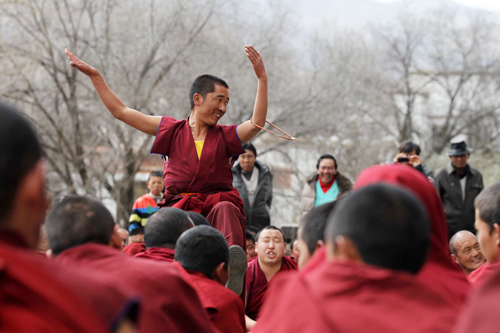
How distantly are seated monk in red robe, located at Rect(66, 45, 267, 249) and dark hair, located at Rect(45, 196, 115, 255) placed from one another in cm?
210

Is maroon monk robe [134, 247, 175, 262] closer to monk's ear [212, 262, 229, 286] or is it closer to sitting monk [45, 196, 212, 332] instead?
monk's ear [212, 262, 229, 286]

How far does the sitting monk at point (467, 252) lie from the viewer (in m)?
4.33

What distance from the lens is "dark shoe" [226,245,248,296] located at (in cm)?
345

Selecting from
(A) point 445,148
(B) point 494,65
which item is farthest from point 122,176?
(B) point 494,65

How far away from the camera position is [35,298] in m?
1.16

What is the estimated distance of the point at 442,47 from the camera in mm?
20719

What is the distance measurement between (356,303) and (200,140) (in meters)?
3.18

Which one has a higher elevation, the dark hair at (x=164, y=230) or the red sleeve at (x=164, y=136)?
the red sleeve at (x=164, y=136)

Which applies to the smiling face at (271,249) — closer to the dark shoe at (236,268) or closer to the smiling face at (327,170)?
the dark shoe at (236,268)

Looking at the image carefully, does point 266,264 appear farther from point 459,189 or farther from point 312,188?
point 459,189

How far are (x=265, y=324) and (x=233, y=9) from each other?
41.2 feet

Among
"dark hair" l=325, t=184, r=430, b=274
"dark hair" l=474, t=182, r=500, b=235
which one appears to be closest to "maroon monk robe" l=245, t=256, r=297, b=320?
"dark hair" l=474, t=182, r=500, b=235

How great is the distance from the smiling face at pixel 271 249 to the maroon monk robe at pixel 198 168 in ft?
0.86

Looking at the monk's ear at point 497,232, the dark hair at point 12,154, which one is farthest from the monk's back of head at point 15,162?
the monk's ear at point 497,232
